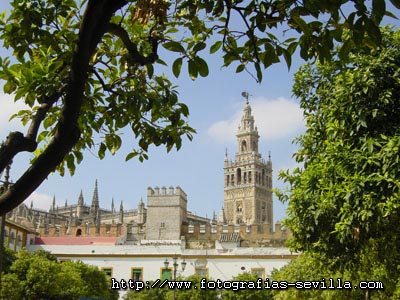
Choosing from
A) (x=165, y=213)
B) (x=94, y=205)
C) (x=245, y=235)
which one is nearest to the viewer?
(x=245, y=235)

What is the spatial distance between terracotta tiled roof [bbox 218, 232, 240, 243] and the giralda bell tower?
47133 mm

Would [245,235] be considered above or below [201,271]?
above

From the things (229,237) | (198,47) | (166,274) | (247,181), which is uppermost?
(247,181)

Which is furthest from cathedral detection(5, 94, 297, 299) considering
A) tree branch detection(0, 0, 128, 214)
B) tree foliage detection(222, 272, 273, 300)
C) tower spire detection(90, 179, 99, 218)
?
tower spire detection(90, 179, 99, 218)

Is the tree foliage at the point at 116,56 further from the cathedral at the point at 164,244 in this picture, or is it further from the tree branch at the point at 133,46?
the cathedral at the point at 164,244

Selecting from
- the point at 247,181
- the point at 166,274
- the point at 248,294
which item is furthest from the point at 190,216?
the point at 248,294

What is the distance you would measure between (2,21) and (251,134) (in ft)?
271

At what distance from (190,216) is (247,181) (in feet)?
68.7

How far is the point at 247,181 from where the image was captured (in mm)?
89750

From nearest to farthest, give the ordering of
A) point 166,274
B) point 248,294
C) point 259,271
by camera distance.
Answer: point 248,294, point 259,271, point 166,274

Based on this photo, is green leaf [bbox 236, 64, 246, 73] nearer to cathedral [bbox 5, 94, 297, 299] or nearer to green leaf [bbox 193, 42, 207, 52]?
green leaf [bbox 193, 42, 207, 52]

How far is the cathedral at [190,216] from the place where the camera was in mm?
39938

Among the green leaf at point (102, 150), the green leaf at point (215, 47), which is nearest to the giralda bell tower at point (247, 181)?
the green leaf at point (102, 150)

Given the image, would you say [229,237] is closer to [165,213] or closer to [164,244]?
[164,244]
